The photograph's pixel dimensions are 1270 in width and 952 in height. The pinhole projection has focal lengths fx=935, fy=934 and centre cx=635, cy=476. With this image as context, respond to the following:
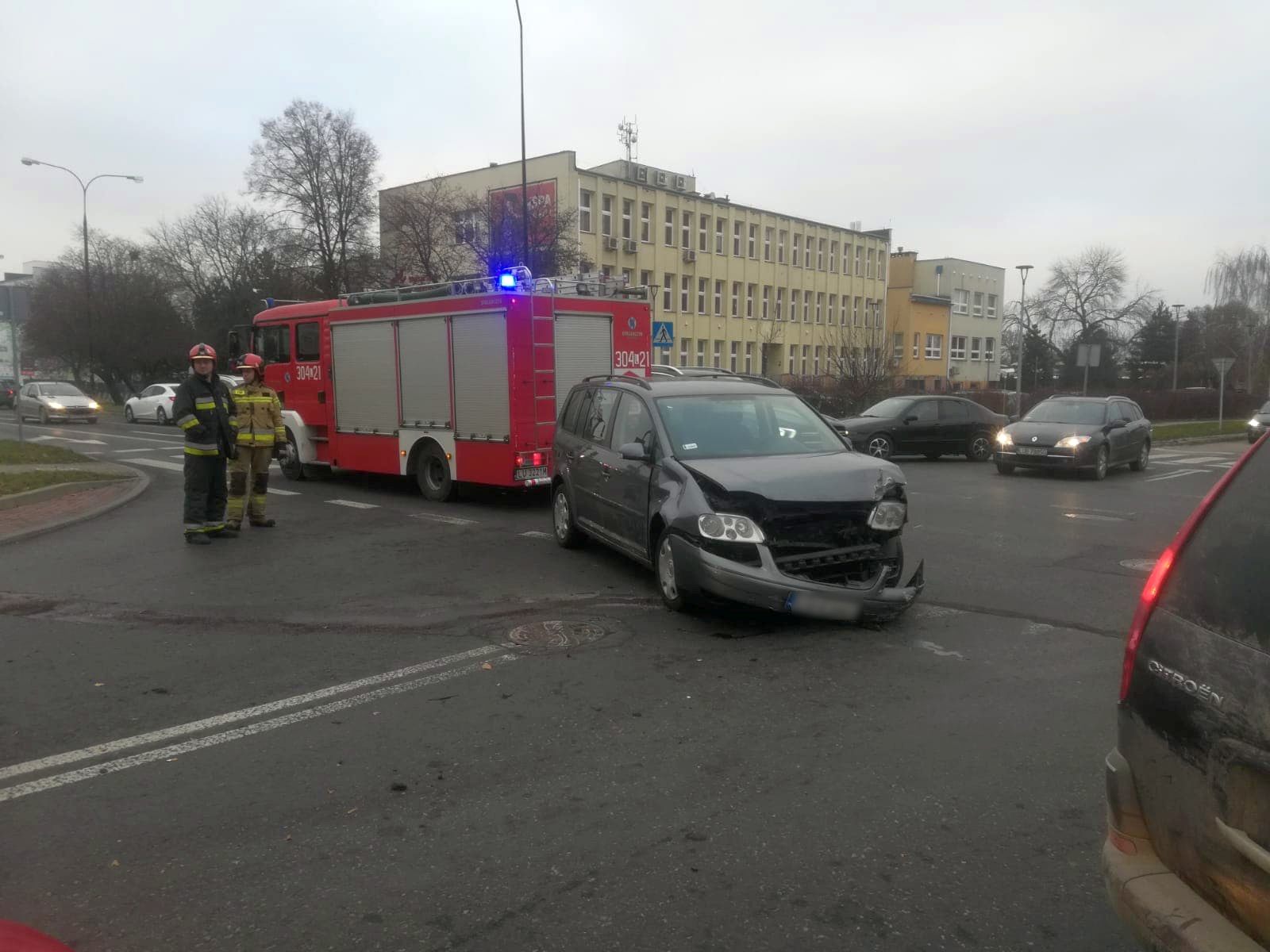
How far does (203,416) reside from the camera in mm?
9727

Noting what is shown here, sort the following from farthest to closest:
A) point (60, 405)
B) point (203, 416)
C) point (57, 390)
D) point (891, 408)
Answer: point (57, 390), point (60, 405), point (891, 408), point (203, 416)

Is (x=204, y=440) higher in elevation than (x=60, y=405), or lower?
higher

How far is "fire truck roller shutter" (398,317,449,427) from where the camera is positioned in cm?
1245

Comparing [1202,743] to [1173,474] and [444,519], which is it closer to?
[444,519]

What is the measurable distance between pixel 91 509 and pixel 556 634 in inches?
328

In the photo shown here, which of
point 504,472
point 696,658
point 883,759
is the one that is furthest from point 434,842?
point 504,472

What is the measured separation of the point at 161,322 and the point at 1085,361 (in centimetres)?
4437

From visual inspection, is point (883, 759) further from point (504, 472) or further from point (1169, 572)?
point (504, 472)

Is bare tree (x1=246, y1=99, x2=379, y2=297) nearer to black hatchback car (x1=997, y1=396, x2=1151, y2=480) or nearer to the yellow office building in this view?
the yellow office building

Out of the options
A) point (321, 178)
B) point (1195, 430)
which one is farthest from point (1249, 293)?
point (321, 178)

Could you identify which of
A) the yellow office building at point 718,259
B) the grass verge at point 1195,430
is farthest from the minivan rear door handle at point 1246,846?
the yellow office building at point 718,259

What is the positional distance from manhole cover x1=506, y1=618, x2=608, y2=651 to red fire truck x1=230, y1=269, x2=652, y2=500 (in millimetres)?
5258

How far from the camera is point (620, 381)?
28.0 feet

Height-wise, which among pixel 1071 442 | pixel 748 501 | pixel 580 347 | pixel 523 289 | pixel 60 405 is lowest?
pixel 1071 442
